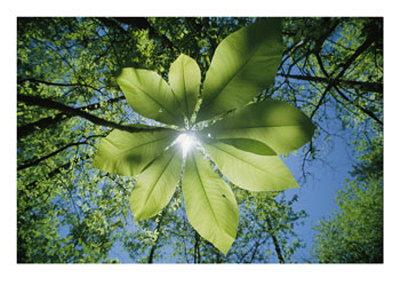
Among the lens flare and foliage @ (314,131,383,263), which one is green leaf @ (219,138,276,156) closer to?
the lens flare

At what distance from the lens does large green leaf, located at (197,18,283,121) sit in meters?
0.61

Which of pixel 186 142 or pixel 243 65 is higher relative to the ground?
pixel 243 65

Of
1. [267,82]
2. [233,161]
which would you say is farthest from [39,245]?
[267,82]

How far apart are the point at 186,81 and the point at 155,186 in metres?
0.33

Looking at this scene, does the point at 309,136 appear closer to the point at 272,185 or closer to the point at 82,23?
the point at 272,185

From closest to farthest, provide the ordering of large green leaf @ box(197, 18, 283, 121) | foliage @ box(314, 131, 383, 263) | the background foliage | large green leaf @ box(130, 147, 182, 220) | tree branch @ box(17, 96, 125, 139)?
large green leaf @ box(197, 18, 283, 121)
large green leaf @ box(130, 147, 182, 220)
the background foliage
tree branch @ box(17, 96, 125, 139)
foliage @ box(314, 131, 383, 263)

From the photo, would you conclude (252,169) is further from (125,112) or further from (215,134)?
(125,112)

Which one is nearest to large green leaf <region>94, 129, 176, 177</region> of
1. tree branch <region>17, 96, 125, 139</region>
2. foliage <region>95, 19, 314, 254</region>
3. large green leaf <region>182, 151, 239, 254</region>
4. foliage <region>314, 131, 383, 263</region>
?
foliage <region>95, 19, 314, 254</region>

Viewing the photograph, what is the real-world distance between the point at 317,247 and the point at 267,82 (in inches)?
148

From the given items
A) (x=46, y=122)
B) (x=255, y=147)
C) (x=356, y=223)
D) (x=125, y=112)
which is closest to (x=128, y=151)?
(x=255, y=147)

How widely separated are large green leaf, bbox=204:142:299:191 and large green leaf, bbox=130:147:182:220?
0.13m

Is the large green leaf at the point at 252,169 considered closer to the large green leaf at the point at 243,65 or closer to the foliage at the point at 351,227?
the large green leaf at the point at 243,65

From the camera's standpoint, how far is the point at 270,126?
647 millimetres

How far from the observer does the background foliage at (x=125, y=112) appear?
50.0 inches
